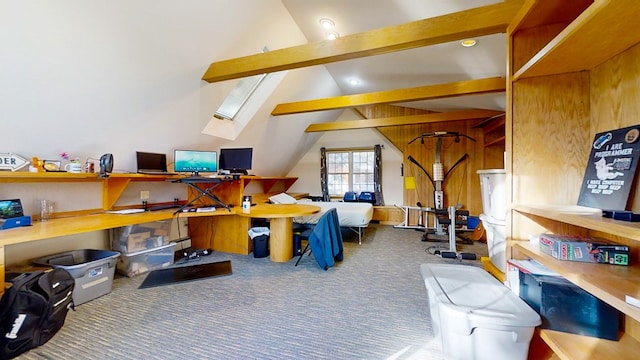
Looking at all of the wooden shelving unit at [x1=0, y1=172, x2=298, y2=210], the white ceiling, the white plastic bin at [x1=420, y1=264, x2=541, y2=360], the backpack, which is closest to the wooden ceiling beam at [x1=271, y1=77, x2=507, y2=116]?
the white ceiling

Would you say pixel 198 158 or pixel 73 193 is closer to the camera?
pixel 73 193

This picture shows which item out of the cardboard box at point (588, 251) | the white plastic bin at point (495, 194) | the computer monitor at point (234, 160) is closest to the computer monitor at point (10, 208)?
the computer monitor at point (234, 160)

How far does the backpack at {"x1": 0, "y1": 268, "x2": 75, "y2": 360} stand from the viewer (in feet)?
5.23

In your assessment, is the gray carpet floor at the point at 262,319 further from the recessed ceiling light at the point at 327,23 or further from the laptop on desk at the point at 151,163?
the recessed ceiling light at the point at 327,23

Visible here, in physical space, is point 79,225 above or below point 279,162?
below

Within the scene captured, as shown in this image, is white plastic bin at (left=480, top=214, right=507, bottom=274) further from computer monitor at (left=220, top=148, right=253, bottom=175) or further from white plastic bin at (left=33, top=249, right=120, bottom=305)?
white plastic bin at (left=33, top=249, right=120, bottom=305)

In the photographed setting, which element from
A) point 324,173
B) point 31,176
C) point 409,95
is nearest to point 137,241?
point 31,176

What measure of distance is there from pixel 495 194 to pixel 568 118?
0.92 meters

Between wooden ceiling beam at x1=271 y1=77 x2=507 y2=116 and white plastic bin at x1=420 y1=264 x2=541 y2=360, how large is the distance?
2426 mm

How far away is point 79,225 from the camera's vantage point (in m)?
2.21

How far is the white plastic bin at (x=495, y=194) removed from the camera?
2146 millimetres

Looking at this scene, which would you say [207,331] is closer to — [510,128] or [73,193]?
[73,193]

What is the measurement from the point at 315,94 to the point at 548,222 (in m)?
4.31

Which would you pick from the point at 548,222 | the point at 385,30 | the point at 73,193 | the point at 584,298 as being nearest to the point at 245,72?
the point at 385,30
